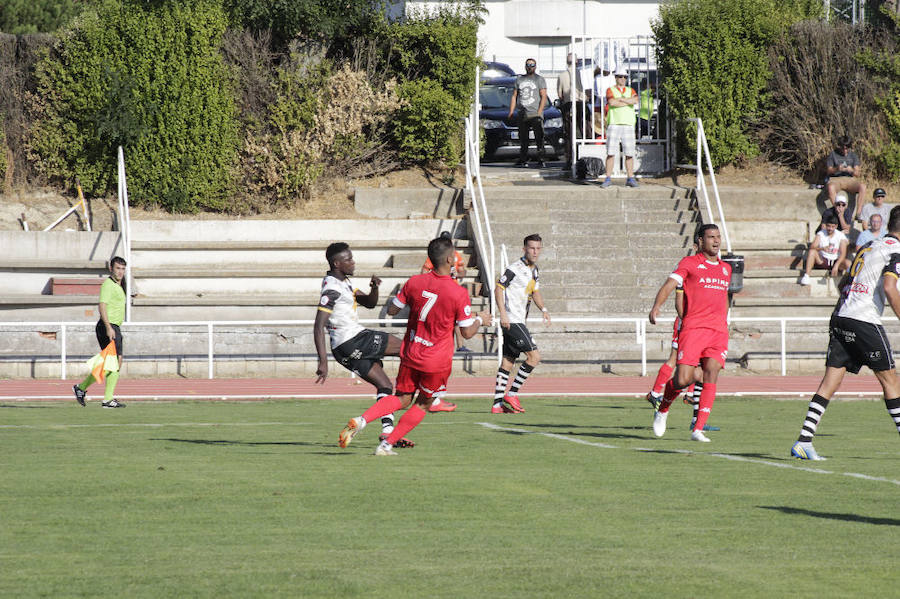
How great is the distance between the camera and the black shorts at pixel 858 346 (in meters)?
10.3

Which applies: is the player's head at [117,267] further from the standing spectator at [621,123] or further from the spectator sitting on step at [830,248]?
the spectator sitting on step at [830,248]

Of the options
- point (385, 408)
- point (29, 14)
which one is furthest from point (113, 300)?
point (29, 14)

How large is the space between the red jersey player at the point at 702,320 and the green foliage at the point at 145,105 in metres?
16.3

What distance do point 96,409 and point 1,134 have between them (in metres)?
13.0

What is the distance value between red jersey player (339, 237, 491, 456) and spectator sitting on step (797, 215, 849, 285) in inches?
596

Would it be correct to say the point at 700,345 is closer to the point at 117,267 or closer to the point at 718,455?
the point at 718,455

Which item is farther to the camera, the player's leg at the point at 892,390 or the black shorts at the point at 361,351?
the black shorts at the point at 361,351

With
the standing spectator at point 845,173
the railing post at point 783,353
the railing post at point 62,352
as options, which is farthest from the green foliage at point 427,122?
the railing post at point 62,352

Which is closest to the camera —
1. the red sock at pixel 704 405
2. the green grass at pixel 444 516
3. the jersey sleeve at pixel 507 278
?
the green grass at pixel 444 516

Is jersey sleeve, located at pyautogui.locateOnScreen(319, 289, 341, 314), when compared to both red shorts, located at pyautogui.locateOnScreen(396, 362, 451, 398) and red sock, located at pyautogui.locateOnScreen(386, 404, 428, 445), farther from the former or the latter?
red sock, located at pyautogui.locateOnScreen(386, 404, 428, 445)

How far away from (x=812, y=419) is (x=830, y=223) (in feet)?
46.1

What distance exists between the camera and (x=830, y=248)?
23734mm

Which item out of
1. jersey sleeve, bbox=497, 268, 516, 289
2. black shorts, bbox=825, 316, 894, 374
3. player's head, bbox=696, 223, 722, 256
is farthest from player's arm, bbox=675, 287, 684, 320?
jersey sleeve, bbox=497, 268, 516, 289

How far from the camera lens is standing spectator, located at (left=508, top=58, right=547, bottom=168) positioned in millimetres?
28125
